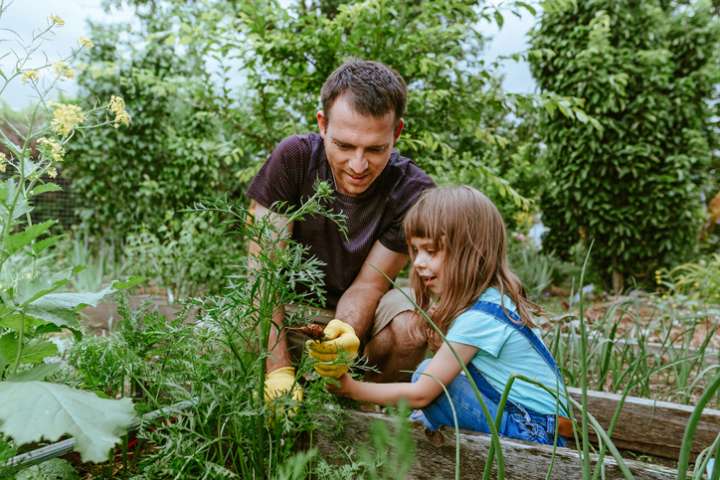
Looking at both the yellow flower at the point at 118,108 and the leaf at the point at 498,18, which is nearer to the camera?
the yellow flower at the point at 118,108

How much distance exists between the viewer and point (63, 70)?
108cm

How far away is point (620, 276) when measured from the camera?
6086 millimetres

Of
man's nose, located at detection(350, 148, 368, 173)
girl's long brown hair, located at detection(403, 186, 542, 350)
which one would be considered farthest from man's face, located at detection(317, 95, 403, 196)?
girl's long brown hair, located at detection(403, 186, 542, 350)

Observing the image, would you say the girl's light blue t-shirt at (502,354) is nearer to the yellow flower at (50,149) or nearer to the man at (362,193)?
the man at (362,193)

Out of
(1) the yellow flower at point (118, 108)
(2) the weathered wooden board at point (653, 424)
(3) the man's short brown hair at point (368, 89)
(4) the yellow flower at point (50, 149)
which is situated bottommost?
(2) the weathered wooden board at point (653, 424)

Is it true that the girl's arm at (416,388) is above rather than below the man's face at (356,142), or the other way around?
below

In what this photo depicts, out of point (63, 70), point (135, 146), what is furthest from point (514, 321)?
point (135, 146)

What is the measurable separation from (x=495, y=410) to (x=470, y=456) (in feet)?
0.96

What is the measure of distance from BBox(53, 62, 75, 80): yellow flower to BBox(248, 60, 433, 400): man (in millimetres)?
798

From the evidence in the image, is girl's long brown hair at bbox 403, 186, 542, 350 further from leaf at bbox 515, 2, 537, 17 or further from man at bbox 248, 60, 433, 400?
leaf at bbox 515, 2, 537, 17

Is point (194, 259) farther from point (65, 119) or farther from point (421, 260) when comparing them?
point (65, 119)

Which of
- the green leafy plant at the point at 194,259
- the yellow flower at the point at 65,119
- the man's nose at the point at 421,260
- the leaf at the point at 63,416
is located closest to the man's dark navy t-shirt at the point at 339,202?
the man's nose at the point at 421,260

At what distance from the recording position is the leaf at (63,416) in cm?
75

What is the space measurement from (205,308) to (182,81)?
123 inches
